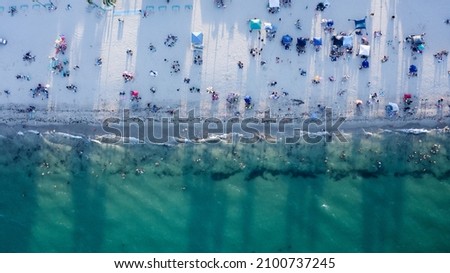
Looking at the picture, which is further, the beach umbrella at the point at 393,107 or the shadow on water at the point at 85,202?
the shadow on water at the point at 85,202

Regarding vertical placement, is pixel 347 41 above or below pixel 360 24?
below

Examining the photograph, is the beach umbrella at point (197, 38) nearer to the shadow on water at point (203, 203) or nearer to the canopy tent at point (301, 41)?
the canopy tent at point (301, 41)

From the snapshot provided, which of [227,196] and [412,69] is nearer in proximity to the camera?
[412,69]

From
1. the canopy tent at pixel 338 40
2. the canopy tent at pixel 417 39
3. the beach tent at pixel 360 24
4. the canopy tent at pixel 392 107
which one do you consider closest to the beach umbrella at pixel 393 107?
the canopy tent at pixel 392 107

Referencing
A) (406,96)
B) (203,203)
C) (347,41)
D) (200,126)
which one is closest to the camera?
(406,96)

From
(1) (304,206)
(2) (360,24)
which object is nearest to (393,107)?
(2) (360,24)

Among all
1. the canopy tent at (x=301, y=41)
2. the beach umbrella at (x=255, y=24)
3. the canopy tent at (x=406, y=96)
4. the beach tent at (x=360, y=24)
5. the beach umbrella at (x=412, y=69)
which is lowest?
the canopy tent at (x=406, y=96)

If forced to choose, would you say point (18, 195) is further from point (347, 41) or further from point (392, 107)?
point (392, 107)

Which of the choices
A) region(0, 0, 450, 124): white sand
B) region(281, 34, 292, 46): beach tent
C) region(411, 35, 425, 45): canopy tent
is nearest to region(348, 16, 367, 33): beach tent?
region(0, 0, 450, 124): white sand
